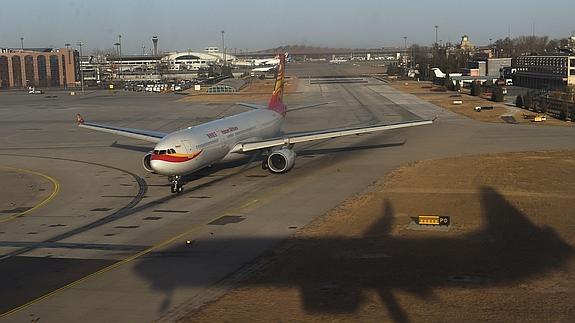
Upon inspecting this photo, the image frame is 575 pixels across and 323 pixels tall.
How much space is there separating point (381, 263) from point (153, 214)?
578 inches

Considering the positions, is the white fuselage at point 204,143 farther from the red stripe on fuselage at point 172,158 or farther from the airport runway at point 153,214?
the airport runway at point 153,214

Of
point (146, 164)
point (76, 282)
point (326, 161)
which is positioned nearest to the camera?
point (76, 282)

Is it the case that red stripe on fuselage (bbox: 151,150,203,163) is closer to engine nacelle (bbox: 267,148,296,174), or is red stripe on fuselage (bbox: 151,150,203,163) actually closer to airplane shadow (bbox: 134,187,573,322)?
engine nacelle (bbox: 267,148,296,174)

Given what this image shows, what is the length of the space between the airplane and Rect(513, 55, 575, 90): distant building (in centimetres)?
8081

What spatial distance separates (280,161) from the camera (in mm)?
45438

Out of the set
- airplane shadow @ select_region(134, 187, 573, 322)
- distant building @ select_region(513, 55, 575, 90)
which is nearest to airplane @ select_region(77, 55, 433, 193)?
airplane shadow @ select_region(134, 187, 573, 322)

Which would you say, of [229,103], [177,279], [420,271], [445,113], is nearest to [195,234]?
[177,279]

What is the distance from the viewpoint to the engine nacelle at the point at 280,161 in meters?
45.2

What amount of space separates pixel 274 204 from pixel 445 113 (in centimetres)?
6264

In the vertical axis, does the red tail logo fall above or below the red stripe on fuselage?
above

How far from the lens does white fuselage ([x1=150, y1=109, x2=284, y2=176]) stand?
39.1m

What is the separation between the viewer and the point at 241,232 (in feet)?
99.4

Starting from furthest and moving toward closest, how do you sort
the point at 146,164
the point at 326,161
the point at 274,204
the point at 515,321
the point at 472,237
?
the point at 326,161
the point at 146,164
the point at 274,204
the point at 472,237
the point at 515,321

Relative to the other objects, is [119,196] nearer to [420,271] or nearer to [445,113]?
[420,271]
